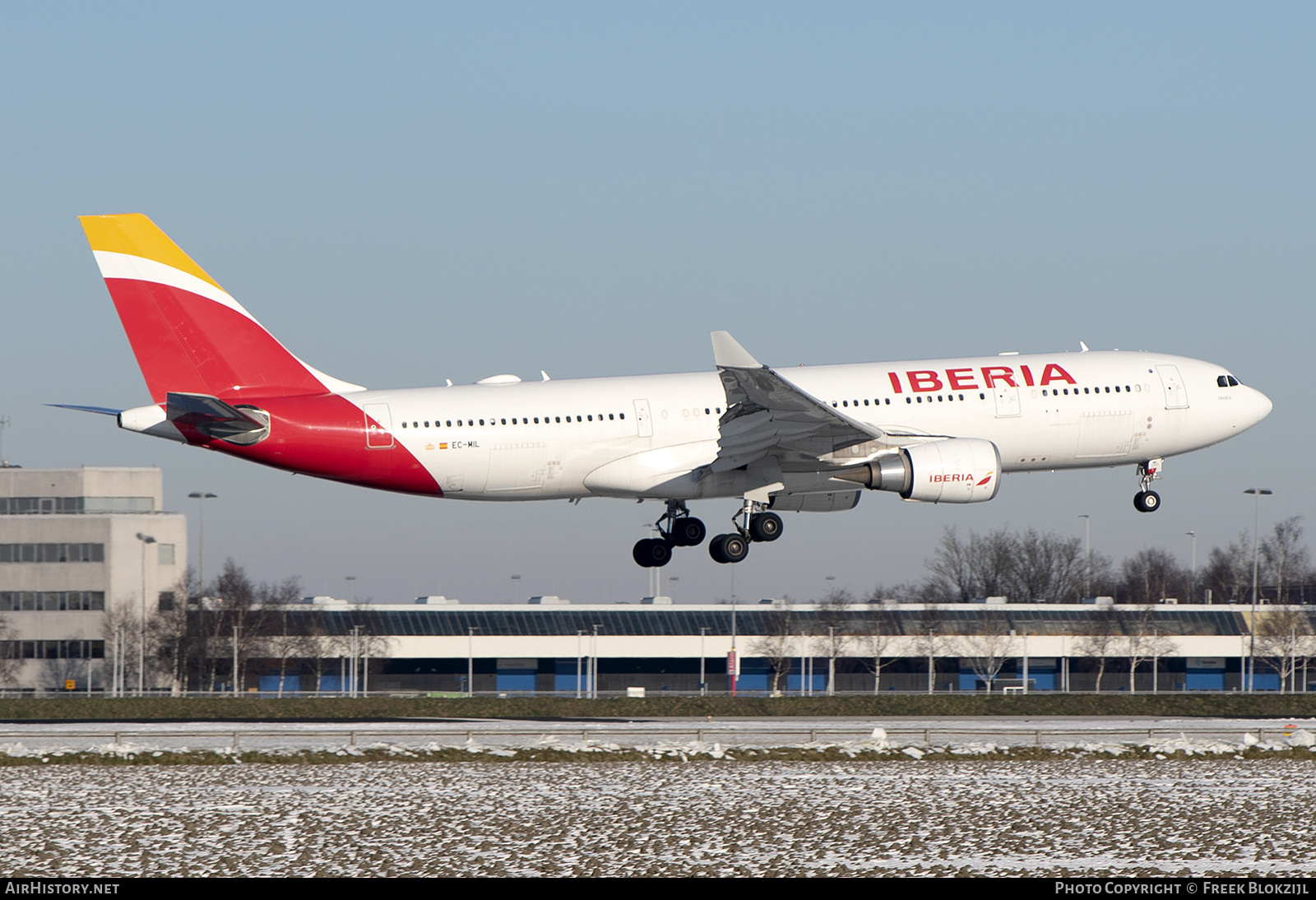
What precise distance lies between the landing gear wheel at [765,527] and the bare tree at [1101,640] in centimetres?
6525

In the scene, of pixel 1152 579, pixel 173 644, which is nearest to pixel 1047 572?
pixel 1152 579

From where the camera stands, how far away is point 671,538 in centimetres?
4619

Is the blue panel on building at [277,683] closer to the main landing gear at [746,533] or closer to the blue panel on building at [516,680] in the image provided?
the blue panel on building at [516,680]

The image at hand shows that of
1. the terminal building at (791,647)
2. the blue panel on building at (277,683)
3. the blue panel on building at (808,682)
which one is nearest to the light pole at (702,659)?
the terminal building at (791,647)

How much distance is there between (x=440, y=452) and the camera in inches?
1625

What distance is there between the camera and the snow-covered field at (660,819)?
22312 mm

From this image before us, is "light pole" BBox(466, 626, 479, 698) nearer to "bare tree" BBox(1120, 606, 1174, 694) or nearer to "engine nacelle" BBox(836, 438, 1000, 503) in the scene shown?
"bare tree" BBox(1120, 606, 1174, 694)

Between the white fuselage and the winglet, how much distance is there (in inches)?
176

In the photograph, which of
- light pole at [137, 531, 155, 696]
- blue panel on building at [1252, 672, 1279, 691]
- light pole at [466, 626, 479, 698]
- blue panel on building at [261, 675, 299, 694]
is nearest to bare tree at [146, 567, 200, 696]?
light pole at [137, 531, 155, 696]

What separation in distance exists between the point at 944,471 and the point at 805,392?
13.9 ft

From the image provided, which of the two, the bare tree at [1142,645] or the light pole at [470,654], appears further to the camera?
the light pole at [470,654]

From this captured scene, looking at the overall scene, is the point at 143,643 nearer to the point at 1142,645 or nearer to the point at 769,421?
the point at 1142,645

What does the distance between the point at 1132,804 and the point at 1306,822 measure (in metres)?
3.07
